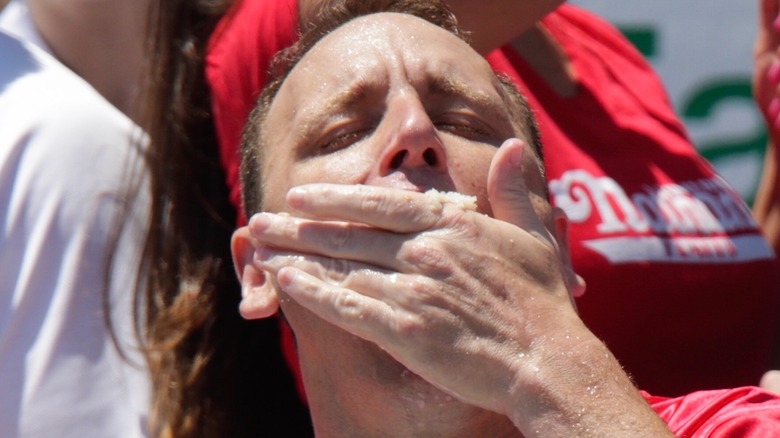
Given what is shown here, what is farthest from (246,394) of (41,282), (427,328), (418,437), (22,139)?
(427,328)

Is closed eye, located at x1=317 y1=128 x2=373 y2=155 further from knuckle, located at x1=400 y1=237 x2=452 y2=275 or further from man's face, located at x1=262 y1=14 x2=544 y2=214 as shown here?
knuckle, located at x1=400 y1=237 x2=452 y2=275

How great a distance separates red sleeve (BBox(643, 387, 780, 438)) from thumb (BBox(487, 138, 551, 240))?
39 cm

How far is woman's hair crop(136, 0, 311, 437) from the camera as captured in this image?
1734 mm

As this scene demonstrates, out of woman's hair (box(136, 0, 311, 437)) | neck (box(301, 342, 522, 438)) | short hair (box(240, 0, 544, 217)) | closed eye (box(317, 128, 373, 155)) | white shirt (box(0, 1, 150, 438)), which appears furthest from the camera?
woman's hair (box(136, 0, 311, 437))

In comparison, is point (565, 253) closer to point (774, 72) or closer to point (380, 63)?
point (380, 63)

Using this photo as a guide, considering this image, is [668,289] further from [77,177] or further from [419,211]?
[77,177]

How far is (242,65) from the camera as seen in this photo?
1.70 m

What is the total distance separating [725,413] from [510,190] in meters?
0.46

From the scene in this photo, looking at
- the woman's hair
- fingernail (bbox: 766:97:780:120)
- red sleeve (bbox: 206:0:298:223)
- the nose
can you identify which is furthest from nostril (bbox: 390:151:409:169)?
fingernail (bbox: 766:97:780:120)

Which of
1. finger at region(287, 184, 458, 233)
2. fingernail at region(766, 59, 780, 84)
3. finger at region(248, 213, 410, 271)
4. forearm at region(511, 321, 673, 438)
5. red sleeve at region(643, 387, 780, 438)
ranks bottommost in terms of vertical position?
red sleeve at region(643, 387, 780, 438)

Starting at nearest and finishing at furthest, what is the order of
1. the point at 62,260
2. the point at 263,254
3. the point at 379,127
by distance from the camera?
the point at 263,254, the point at 379,127, the point at 62,260

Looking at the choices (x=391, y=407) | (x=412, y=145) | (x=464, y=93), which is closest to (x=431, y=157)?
(x=412, y=145)

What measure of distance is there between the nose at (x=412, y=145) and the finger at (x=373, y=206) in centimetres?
13

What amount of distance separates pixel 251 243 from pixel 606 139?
2.17 ft
